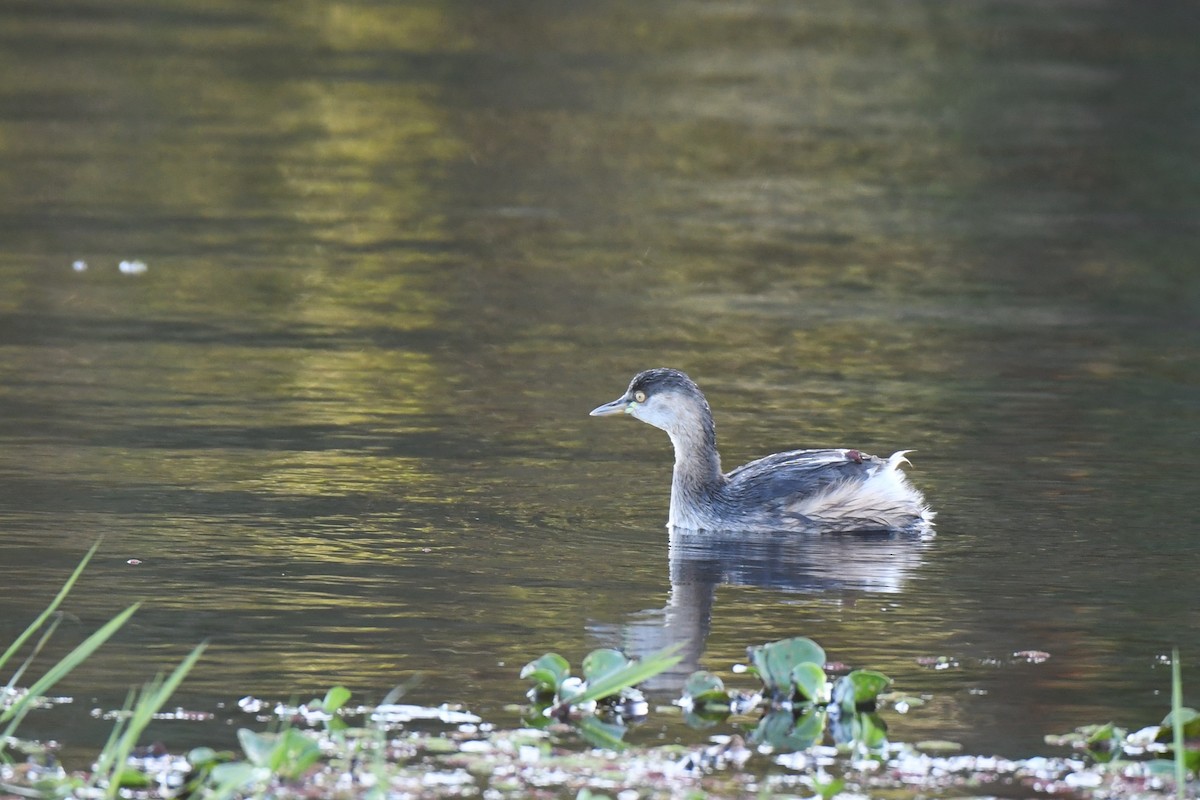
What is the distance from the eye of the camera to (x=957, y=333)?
15.9m

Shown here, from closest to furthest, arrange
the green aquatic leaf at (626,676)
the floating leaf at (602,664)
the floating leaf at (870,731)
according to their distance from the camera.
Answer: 1. the green aquatic leaf at (626,676)
2. the floating leaf at (870,731)
3. the floating leaf at (602,664)

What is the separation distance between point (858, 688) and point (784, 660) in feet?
0.86

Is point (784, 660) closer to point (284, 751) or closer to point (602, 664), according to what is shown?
point (602, 664)

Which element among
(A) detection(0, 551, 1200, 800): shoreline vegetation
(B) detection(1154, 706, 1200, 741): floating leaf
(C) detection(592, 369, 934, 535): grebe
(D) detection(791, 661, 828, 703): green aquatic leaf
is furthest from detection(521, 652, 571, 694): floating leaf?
(C) detection(592, 369, 934, 535): grebe

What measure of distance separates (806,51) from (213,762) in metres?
23.8

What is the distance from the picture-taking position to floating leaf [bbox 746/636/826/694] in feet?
25.5

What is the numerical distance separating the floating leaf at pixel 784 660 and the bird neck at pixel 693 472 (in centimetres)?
339

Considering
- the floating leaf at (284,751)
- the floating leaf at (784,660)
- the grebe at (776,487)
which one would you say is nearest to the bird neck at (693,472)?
the grebe at (776,487)

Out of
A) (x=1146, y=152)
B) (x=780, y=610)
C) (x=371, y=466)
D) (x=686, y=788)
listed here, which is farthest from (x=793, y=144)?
(x=686, y=788)

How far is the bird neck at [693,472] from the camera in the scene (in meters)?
11.3

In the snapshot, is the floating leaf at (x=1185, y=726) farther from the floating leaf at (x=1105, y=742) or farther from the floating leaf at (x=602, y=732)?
the floating leaf at (x=602, y=732)

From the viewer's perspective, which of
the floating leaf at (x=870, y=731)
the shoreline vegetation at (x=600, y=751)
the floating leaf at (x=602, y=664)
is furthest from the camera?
the floating leaf at (x=602, y=664)

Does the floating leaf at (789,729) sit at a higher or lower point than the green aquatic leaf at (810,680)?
lower

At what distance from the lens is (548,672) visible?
7.80m
